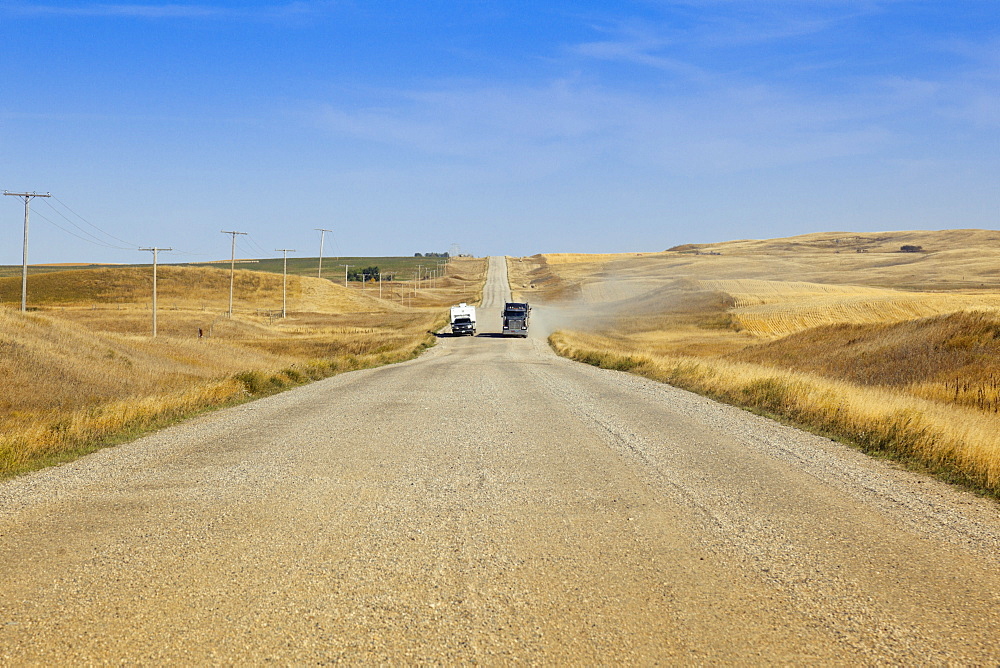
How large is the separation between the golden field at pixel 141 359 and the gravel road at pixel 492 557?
101 inches

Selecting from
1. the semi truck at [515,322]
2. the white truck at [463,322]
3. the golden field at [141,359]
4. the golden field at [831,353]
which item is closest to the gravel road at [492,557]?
the golden field at [831,353]

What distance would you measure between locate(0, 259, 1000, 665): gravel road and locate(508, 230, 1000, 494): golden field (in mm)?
1986

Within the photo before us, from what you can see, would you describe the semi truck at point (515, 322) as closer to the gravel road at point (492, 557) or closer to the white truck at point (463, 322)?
the white truck at point (463, 322)

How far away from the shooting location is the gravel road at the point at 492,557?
4988 millimetres

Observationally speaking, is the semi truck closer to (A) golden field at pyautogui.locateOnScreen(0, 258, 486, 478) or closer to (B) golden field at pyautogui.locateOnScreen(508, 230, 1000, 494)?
(B) golden field at pyautogui.locateOnScreen(508, 230, 1000, 494)

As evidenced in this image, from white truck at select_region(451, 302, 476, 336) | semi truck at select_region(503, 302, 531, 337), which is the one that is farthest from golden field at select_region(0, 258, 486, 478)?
semi truck at select_region(503, 302, 531, 337)

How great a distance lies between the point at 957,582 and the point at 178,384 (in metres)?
25.3

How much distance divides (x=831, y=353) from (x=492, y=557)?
3241cm

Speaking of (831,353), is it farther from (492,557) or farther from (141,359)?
(492,557)

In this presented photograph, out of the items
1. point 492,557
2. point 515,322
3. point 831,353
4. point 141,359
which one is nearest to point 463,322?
point 515,322

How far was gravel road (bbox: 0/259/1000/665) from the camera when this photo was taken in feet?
16.4

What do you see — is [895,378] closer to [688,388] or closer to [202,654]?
[688,388]

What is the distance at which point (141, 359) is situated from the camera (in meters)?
35.1

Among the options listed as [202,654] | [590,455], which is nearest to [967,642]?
[202,654]
